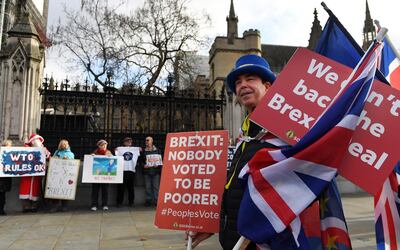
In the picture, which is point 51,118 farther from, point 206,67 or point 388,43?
point 206,67

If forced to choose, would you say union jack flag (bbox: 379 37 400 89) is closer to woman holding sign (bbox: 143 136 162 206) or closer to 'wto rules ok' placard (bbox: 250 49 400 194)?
'wto rules ok' placard (bbox: 250 49 400 194)

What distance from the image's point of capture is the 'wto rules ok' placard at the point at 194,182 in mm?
3090

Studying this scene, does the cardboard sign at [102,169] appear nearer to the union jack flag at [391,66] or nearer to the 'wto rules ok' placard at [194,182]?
the 'wto rules ok' placard at [194,182]

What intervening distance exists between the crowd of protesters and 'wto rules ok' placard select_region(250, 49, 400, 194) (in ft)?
26.7

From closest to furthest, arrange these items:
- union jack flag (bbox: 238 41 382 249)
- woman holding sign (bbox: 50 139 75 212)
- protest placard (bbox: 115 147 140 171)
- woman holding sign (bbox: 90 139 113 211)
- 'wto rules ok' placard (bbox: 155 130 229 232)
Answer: union jack flag (bbox: 238 41 382 249), 'wto rules ok' placard (bbox: 155 130 229 232), woman holding sign (bbox: 50 139 75 212), woman holding sign (bbox: 90 139 113 211), protest placard (bbox: 115 147 140 171)

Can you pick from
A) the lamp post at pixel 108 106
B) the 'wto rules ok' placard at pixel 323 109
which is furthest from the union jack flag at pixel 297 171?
the lamp post at pixel 108 106

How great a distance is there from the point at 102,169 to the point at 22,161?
1.99m

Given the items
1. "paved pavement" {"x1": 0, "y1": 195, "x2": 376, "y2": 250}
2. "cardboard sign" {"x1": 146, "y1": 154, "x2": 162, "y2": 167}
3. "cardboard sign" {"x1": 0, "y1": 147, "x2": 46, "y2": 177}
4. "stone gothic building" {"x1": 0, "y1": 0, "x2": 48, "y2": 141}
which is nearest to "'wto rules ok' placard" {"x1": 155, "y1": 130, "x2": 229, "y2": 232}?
"paved pavement" {"x1": 0, "y1": 195, "x2": 376, "y2": 250}

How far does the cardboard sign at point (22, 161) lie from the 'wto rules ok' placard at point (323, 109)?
8435 millimetres

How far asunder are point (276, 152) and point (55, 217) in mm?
7770

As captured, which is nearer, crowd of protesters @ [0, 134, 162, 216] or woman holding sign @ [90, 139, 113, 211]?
crowd of protesters @ [0, 134, 162, 216]

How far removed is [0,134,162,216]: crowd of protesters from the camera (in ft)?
30.1

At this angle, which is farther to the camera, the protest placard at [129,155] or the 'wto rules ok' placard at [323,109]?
the protest placard at [129,155]

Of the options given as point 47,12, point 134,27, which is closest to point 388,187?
point 134,27
